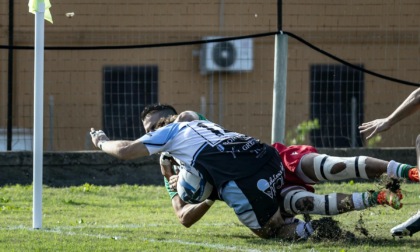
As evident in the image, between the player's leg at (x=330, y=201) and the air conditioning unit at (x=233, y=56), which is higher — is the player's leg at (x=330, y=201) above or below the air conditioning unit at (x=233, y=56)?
below

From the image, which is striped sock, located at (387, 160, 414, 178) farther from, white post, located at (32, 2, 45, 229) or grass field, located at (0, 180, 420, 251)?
white post, located at (32, 2, 45, 229)

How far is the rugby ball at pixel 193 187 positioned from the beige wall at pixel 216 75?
581 centimetres

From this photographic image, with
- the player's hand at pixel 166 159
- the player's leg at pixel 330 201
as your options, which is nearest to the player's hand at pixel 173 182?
the player's hand at pixel 166 159

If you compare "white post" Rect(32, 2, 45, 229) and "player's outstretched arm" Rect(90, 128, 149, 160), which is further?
"white post" Rect(32, 2, 45, 229)

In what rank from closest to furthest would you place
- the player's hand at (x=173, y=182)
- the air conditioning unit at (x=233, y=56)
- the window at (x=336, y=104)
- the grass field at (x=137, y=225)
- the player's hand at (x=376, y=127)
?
the grass field at (x=137, y=225) → the player's hand at (x=376, y=127) → the player's hand at (x=173, y=182) → the window at (x=336, y=104) → the air conditioning unit at (x=233, y=56)

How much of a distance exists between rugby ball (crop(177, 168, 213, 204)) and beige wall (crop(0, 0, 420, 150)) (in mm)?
5815

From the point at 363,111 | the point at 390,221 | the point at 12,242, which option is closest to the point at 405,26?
the point at 363,111

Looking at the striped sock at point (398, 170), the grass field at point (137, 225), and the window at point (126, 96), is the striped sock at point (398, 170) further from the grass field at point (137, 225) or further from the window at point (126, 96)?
the window at point (126, 96)

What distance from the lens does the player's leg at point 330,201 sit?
7.78m

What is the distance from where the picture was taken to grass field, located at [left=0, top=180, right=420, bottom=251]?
25.4ft

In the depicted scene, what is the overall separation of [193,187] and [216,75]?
9.81 m

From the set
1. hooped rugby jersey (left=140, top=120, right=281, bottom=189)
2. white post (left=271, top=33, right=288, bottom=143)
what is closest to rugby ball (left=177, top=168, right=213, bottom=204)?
hooped rugby jersey (left=140, top=120, right=281, bottom=189)

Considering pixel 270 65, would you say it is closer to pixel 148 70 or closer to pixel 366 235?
pixel 148 70

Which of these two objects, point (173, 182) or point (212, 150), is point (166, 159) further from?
point (212, 150)
